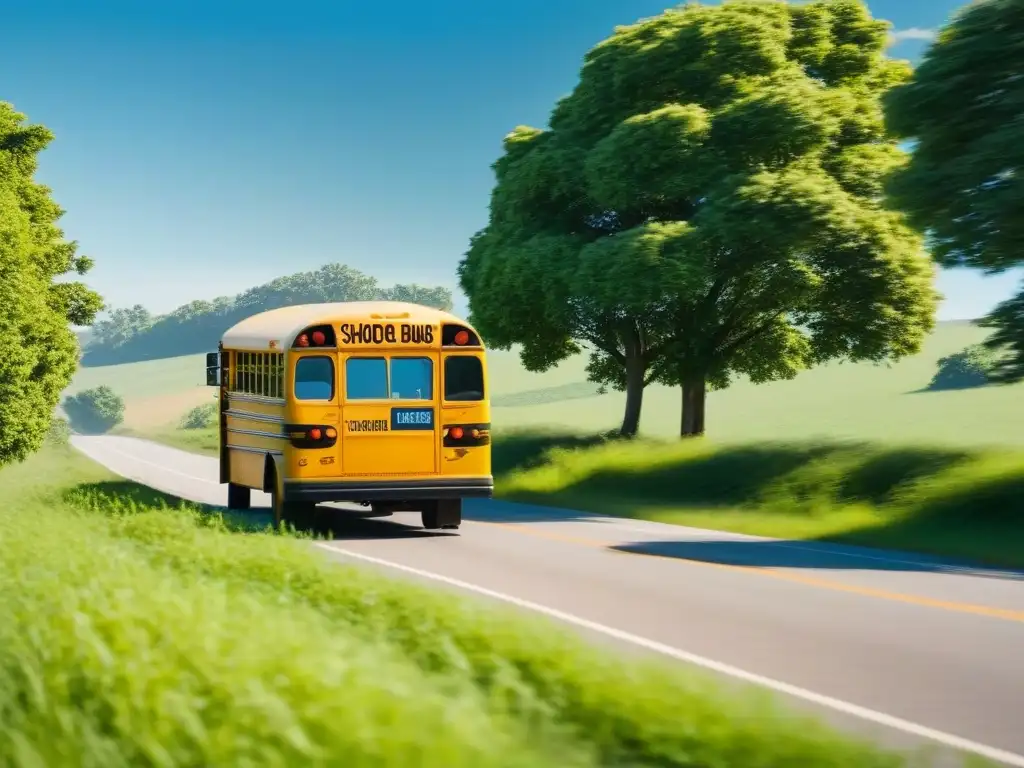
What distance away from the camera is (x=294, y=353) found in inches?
780

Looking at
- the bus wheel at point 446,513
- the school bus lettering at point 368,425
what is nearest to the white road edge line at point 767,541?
the bus wheel at point 446,513

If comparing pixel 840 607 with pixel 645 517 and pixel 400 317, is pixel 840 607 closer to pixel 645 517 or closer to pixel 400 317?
pixel 400 317

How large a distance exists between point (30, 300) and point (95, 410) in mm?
111614

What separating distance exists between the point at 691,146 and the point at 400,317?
14664 mm

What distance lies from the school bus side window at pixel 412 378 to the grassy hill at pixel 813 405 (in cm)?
1311

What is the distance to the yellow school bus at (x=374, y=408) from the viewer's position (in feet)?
64.8

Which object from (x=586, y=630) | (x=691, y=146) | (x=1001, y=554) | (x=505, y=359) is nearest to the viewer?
(x=586, y=630)

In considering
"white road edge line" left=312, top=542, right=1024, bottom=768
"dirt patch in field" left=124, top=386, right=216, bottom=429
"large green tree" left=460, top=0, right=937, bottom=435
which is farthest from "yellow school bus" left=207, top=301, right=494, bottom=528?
"dirt patch in field" left=124, top=386, right=216, bottom=429

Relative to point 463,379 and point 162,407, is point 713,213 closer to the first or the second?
point 463,379

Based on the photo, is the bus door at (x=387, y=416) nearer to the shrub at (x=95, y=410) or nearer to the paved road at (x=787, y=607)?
the paved road at (x=787, y=607)

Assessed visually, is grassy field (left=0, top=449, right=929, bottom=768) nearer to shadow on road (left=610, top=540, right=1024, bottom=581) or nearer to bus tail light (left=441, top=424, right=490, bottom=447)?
shadow on road (left=610, top=540, right=1024, bottom=581)

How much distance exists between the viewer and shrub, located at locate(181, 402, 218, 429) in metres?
116

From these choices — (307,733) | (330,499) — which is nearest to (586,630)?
(307,733)

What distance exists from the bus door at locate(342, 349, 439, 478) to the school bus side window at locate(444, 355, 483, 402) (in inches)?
8.6
